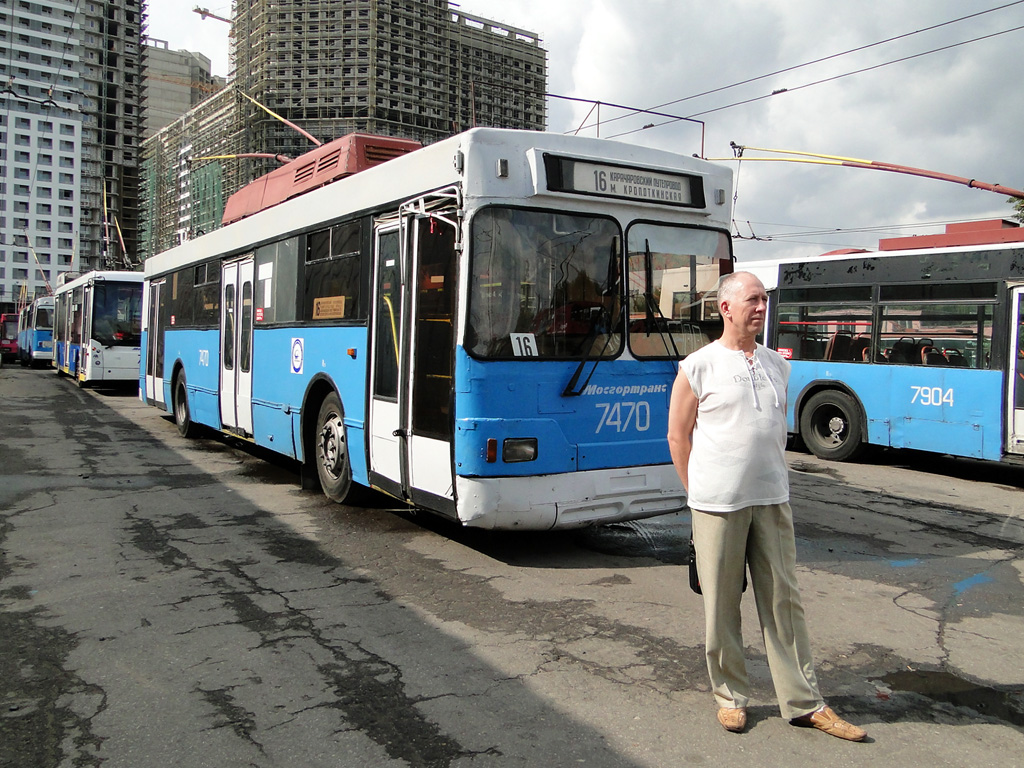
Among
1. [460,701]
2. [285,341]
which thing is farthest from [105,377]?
[460,701]

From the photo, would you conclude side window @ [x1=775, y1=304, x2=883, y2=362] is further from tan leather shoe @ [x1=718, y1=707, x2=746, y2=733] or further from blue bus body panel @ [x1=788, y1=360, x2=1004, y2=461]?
tan leather shoe @ [x1=718, y1=707, x2=746, y2=733]

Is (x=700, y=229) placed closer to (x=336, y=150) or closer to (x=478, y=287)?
(x=478, y=287)

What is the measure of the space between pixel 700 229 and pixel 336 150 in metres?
3.92

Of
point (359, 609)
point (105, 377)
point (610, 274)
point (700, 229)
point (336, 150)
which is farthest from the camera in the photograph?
point (105, 377)

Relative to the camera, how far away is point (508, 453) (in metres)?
5.73

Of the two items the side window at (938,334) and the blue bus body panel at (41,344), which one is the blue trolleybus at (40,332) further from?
the side window at (938,334)

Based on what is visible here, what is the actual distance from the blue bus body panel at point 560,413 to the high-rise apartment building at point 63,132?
144 m

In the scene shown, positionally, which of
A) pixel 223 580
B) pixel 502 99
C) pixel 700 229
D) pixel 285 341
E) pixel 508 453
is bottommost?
pixel 223 580

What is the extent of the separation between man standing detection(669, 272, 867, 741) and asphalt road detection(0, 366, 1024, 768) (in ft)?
0.61

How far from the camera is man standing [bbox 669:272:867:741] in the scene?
3516 millimetres

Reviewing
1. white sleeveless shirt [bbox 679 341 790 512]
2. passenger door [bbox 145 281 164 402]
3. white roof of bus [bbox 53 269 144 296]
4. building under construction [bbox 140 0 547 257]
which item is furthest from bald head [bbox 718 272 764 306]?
building under construction [bbox 140 0 547 257]

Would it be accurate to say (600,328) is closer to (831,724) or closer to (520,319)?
(520,319)

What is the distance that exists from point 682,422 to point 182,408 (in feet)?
38.4

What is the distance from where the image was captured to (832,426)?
1295 cm
